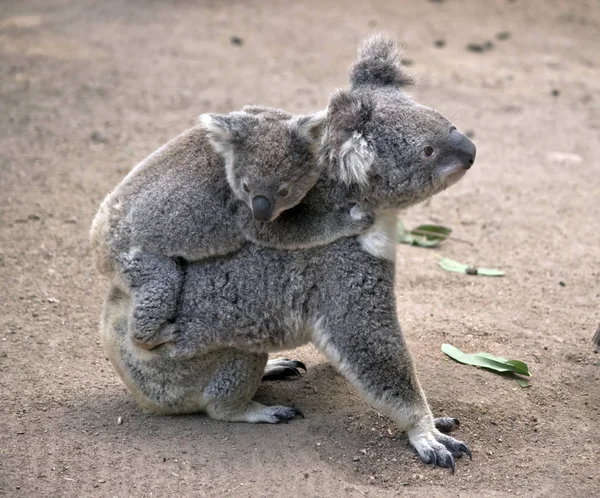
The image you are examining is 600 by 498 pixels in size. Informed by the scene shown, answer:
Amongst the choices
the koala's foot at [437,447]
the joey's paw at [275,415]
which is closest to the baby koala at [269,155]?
the joey's paw at [275,415]

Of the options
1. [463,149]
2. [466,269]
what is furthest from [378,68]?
[466,269]

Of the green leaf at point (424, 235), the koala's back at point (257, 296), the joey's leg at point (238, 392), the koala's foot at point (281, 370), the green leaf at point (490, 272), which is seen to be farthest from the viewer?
the green leaf at point (424, 235)

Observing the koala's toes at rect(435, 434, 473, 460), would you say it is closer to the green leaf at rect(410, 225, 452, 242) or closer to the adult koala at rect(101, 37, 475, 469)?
the adult koala at rect(101, 37, 475, 469)

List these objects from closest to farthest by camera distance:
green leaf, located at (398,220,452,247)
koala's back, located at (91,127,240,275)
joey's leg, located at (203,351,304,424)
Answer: koala's back, located at (91,127,240,275)
joey's leg, located at (203,351,304,424)
green leaf, located at (398,220,452,247)

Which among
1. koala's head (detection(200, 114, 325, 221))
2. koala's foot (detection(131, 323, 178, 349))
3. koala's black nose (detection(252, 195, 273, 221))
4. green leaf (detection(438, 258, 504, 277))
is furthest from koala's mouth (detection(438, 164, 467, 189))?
green leaf (detection(438, 258, 504, 277))

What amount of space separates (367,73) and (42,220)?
11.0 feet

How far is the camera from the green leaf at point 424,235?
20.5ft

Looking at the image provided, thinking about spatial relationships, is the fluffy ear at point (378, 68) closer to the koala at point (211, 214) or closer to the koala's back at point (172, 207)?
the koala at point (211, 214)

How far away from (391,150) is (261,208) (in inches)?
28.0

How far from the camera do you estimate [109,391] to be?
4.51 m

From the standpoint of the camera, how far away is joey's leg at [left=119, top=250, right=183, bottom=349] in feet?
12.6

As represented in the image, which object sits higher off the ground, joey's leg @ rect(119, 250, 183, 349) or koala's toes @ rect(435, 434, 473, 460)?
joey's leg @ rect(119, 250, 183, 349)

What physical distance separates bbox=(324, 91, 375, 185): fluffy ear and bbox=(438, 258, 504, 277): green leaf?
2.18m

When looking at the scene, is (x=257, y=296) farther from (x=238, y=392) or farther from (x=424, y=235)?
(x=424, y=235)
